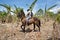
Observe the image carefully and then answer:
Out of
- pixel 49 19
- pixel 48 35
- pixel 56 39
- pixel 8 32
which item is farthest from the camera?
pixel 49 19

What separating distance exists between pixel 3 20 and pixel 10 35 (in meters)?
7.39

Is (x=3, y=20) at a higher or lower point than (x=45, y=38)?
higher

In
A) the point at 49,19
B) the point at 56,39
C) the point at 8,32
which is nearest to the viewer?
the point at 56,39

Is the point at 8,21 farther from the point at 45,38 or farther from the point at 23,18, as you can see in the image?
the point at 45,38

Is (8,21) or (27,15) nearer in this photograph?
(27,15)

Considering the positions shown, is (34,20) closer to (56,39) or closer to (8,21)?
(56,39)

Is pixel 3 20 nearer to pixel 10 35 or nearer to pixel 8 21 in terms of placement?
pixel 8 21

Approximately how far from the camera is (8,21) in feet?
64.6

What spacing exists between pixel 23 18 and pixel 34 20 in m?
0.81

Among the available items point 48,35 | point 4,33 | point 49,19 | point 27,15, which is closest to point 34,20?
point 27,15

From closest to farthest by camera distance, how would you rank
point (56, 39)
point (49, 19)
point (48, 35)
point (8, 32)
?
point (56, 39)
point (48, 35)
point (8, 32)
point (49, 19)

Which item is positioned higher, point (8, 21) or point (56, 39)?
point (8, 21)

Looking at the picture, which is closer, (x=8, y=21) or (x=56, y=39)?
(x=56, y=39)

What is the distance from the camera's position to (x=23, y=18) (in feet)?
43.3
